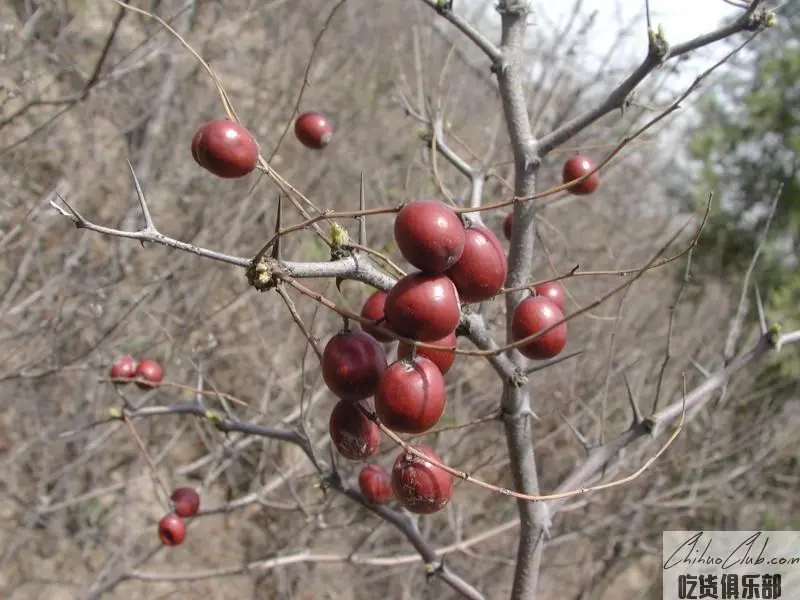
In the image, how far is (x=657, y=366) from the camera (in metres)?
5.45

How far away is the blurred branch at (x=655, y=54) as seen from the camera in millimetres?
1400

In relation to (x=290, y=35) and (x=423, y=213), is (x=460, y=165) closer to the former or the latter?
(x=423, y=213)

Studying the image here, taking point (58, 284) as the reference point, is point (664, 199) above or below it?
above

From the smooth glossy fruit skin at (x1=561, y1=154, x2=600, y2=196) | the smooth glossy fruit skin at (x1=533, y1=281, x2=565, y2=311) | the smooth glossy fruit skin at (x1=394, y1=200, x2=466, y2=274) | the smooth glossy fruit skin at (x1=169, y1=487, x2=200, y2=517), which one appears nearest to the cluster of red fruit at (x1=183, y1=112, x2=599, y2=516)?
the smooth glossy fruit skin at (x1=394, y1=200, x2=466, y2=274)

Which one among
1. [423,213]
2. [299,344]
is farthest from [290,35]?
[423,213]

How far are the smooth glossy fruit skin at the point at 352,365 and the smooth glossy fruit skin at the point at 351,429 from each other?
65 millimetres

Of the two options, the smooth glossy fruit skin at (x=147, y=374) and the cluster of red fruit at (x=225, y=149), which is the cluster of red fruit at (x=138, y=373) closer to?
the smooth glossy fruit skin at (x=147, y=374)

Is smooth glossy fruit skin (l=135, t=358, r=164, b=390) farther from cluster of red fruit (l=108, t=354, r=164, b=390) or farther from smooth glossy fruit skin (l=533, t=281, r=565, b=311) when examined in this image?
smooth glossy fruit skin (l=533, t=281, r=565, b=311)

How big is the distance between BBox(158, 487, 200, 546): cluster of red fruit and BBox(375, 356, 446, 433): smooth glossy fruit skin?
1254 mm

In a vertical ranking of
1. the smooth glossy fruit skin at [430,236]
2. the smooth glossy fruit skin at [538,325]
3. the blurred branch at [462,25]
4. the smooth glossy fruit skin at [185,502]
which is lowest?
the smooth glossy fruit skin at [185,502]

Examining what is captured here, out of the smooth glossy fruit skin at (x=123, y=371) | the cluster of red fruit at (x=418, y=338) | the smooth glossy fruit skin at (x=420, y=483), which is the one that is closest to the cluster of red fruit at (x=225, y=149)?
the cluster of red fruit at (x=418, y=338)

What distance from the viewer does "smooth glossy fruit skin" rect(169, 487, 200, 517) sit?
80.4 inches

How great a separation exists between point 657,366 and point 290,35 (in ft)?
13.5

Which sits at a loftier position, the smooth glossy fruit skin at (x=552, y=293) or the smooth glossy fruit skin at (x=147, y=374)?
the smooth glossy fruit skin at (x=552, y=293)
